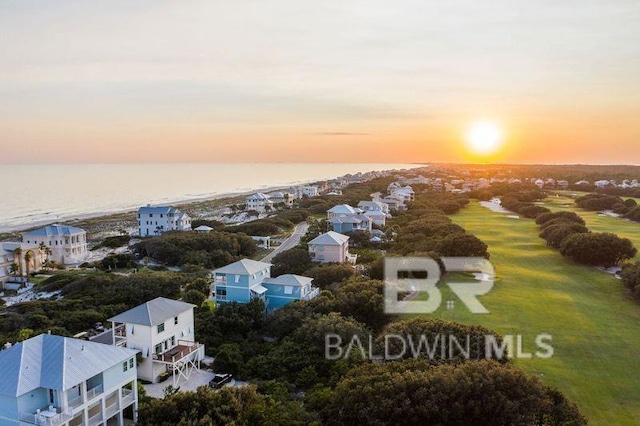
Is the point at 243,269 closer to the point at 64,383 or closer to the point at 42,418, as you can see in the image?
the point at 64,383

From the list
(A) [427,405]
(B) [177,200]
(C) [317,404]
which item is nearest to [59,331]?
(C) [317,404]

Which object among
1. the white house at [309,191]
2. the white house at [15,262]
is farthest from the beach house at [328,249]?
the white house at [309,191]

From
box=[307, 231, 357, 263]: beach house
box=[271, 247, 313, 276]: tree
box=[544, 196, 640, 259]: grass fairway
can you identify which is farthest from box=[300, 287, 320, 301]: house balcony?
box=[544, 196, 640, 259]: grass fairway

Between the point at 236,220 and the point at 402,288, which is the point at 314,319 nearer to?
the point at 402,288

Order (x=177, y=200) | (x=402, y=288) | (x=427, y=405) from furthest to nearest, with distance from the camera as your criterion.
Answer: (x=177, y=200)
(x=402, y=288)
(x=427, y=405)

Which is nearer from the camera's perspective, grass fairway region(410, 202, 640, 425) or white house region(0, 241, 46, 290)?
grass fairway region(410, 202, 640, 425)

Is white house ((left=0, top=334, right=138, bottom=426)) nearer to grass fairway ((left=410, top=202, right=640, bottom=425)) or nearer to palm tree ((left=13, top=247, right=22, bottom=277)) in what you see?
grass fairway ((left=410, top=202, right=640, bottom=425))
